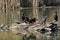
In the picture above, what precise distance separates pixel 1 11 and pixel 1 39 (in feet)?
17.0

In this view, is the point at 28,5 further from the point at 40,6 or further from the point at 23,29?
the point at 23,29

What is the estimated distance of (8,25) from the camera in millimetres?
7340

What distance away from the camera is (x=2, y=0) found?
36.2 feet

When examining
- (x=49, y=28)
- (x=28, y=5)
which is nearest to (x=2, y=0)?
(x=28, y=5)

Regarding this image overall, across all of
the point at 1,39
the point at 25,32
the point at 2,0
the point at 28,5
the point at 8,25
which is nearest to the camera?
the point at 1,39

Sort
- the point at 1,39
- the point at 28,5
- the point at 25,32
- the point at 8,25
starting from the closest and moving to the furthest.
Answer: the point at 1,39 → the point at 25,32 → the point at 8,25 → the point at 28,5

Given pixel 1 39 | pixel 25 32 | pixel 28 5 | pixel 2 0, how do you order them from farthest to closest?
pixel 28 5, pixel 2 0, pixel 25 32, pixel 1 39

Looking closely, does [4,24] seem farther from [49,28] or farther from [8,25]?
[49,28]

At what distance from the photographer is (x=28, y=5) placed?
40.9ft

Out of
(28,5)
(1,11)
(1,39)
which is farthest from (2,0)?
(1,39)

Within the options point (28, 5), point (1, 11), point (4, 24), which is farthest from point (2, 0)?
point (4, 24)

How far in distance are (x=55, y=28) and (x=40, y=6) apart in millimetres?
5664

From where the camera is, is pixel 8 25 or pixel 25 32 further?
pixel 8 25

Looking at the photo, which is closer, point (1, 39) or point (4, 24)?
point (1, 39)
